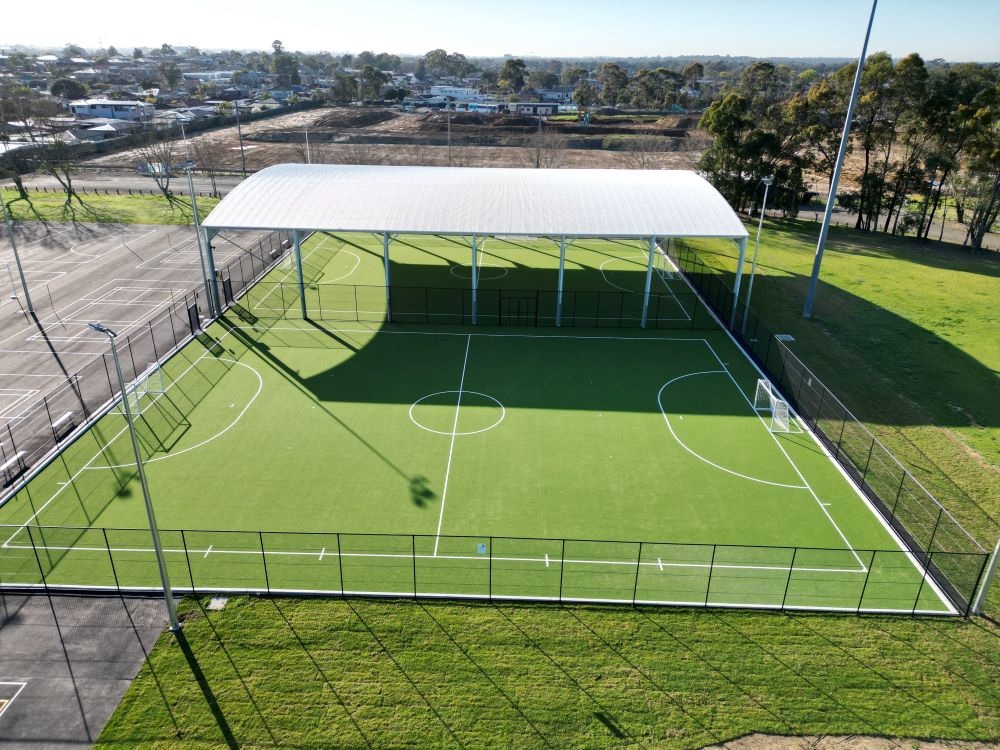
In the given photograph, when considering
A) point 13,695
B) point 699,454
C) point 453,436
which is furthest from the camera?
point 453,436

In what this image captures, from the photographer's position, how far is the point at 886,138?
215 feet

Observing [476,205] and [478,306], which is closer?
[476,205]

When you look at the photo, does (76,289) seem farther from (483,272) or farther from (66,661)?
(66,661)

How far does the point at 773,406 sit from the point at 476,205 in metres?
21.5

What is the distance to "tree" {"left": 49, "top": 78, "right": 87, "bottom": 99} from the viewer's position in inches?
6457

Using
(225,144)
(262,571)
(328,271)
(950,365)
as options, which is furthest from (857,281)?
(225,144)

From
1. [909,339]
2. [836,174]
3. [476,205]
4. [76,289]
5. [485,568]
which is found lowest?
[485,568]

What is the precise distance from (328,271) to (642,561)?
3516 centimetres

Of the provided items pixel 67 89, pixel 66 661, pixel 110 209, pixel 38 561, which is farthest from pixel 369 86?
pixel 66 661

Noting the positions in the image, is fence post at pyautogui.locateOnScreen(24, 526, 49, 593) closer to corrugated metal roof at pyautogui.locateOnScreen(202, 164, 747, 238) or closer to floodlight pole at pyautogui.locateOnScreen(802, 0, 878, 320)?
corrugated metal roof at pyautogui.locateOnScreen(202, 164, 747, 238)

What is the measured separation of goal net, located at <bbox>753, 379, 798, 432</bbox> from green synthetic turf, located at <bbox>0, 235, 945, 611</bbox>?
0.55 m

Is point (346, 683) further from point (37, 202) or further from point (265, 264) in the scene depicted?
point (37, 202)

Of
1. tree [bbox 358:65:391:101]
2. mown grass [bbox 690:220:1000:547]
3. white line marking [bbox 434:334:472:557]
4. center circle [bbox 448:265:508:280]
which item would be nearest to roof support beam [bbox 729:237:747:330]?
mown grass [bbox 690:220:1000:547]

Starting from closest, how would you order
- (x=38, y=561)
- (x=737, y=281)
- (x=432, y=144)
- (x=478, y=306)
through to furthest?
(x=38, y=561)
(x=737, y=281)
(x=478, y=306)
(x=432, y=144)
